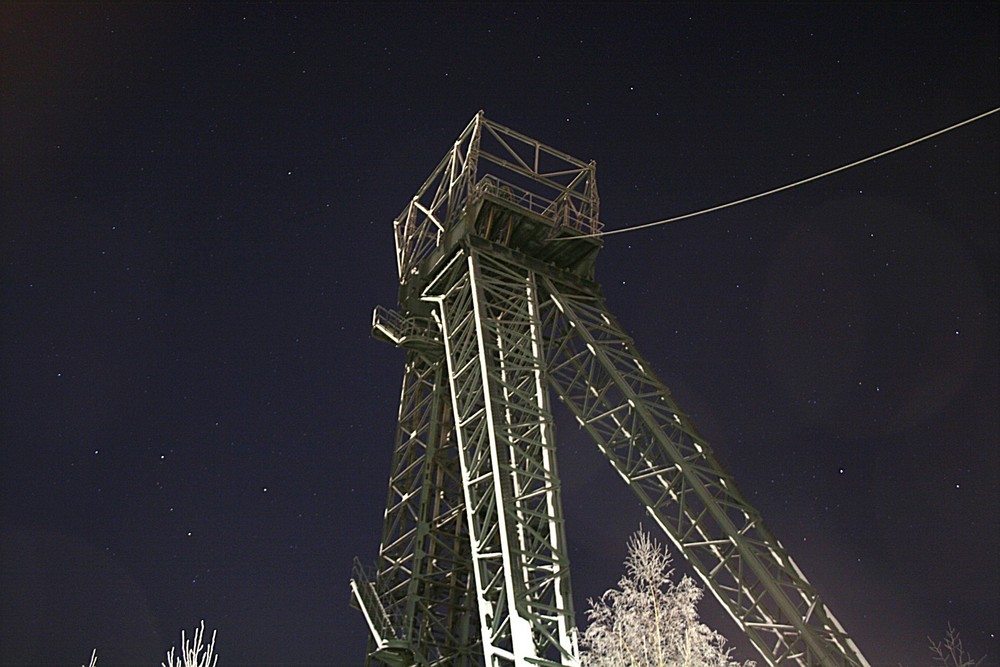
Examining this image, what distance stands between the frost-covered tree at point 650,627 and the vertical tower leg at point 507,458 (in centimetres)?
71

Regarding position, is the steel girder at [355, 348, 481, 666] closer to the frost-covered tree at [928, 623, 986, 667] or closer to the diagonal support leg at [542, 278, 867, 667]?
the diagonal support leg at [542, 278, 867, 667]

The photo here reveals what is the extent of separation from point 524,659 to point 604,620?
2099mm

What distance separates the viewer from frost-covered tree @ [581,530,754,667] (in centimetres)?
1191

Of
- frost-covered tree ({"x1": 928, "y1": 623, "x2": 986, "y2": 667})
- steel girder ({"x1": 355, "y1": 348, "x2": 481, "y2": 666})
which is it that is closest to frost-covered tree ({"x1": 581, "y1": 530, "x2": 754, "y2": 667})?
steel girder ({"x1": 355, "y1": 348, "x2": 481, "y2": 666})

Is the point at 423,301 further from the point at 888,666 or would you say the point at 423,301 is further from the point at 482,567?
the point at 888,666

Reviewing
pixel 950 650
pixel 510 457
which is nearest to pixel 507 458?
pixel 510 457

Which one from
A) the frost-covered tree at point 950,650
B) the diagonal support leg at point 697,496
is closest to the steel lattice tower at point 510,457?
the diagonal support leg at point 697,496

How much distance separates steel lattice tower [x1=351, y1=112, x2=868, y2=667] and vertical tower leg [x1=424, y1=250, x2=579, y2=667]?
4 cm

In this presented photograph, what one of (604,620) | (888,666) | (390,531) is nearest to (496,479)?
(604,620)

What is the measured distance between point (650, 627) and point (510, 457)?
15.5 feet

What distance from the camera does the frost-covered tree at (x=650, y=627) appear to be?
1191cm

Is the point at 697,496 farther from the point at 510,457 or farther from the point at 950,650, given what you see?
the point at 950,650

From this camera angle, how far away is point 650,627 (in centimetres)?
1223

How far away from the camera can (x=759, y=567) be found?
1340cm
